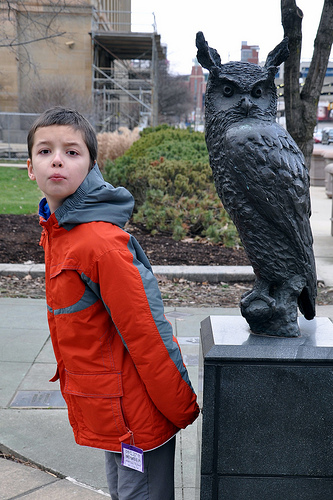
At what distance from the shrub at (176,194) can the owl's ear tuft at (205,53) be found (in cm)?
652

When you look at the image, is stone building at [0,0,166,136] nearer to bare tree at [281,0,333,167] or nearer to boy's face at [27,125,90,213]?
bare tree at [281,0,333,167]

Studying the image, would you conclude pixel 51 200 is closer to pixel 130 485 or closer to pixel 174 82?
pixel 130 485

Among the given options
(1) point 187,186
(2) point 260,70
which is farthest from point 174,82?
(2) point 260,70

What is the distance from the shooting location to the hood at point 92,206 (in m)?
2.14

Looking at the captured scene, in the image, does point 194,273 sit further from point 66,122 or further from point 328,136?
point 328,136

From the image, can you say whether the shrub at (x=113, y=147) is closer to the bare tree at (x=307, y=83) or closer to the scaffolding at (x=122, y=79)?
the bare tree at (x=307, y=83)

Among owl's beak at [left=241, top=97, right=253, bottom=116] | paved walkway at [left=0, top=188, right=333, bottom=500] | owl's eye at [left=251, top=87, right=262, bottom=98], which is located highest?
owl's eye at [left=251, top=87, right=262, bottom=98]

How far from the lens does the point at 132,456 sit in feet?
6.97

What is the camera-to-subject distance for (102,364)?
6.91 ft

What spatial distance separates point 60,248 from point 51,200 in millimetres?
213

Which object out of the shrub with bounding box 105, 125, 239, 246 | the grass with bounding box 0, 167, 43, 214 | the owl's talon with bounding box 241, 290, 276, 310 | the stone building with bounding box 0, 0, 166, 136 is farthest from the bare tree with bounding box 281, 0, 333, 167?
the stone building with bounding box 0, 0, 166, 136

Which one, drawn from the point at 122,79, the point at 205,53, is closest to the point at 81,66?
the point at 122,79

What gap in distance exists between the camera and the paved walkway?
10.2 feet

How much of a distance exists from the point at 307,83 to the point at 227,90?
501 centimetres
